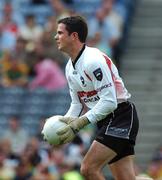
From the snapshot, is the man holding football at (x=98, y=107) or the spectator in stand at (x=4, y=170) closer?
the man holding football at (x=98, y=107)

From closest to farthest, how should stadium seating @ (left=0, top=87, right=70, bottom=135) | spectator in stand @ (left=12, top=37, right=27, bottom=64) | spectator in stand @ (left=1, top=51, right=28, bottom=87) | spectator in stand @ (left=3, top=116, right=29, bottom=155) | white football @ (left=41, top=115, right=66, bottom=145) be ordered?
1. white football @ (left=41, top=115, right=66, bottom=145)
2. spectator in stand @ (left=3, top=116, right=29, bottom=155)
3. stadium seating @ (left=0, top=87, right=70, bottom=135)
4. spectator in stand @ (left=1, top=51, right=28, bottom=87)
5. spectator in stand @ (left=12, top=37, right=27, bottom=64)

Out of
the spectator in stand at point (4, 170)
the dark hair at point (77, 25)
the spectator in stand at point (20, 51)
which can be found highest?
the dark hair at point (77, 25)

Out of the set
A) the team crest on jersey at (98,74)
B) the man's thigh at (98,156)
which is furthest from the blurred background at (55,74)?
the team crest on jersey at (98,74)

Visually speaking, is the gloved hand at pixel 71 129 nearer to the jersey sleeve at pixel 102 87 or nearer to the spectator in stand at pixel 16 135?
the jersey sleeve at pixel 102 87

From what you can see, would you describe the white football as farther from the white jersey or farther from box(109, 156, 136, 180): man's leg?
box(109, 156, 136, 180): man's leg

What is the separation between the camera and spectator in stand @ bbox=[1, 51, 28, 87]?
17.4m

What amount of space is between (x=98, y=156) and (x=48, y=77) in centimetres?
732

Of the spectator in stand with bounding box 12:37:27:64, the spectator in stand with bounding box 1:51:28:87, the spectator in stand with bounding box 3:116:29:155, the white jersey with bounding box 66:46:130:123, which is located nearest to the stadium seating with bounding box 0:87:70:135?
the spectator in stand with bounding box 1:51:28:87

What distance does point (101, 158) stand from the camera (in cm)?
994

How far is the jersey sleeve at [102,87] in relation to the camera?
32.5ft

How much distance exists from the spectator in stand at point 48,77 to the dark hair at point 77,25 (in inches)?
269

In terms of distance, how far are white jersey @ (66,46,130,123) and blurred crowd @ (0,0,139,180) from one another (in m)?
4.43

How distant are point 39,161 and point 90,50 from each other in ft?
17.7

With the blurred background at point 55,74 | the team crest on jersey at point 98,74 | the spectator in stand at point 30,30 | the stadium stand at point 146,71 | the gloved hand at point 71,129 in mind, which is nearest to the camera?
the team crest on jersey at point 98,74
